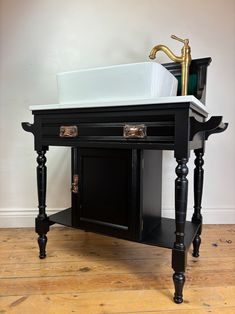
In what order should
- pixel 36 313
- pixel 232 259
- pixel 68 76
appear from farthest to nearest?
pixel 232 259 → pixel 68 76 → pixel 36 313

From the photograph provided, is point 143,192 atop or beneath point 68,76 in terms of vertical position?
beneath

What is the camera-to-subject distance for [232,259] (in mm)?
1245

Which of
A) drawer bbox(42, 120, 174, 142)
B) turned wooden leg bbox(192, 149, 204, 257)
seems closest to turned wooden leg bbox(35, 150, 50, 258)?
drawer bbox(42, 120, 174, 142)

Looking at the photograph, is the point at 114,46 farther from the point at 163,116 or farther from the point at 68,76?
the point at 163,116

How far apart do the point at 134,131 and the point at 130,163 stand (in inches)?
5.8

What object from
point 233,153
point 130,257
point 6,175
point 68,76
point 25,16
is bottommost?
point 130,257

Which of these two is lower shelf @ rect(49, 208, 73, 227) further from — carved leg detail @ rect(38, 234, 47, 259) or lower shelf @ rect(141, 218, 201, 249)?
lower shelf @ rect(141, 218, 201, 249)

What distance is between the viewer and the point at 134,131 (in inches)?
36.9

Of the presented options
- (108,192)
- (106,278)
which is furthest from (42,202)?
(106,278)

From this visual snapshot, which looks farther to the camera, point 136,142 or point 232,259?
point 232,259

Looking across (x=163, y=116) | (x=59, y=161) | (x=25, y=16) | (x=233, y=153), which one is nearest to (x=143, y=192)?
(x=163, y=116)

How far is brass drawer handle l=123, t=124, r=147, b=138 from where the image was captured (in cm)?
92

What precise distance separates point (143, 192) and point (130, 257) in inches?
16.4

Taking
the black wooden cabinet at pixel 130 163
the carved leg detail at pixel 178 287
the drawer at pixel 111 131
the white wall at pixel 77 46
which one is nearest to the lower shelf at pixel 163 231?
the black wooden cabinet at pixel 130 163
